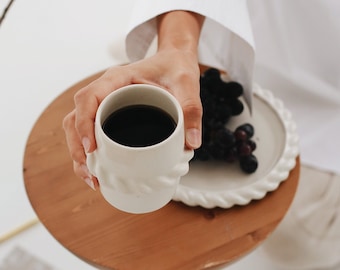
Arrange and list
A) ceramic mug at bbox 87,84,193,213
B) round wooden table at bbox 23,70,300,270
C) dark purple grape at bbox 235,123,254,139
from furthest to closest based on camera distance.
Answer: dark purple grape at bbox 235,123,254,139
round wooden table at bbox 23,70,300,270
ceramic mug at bbox 87,84,193,213

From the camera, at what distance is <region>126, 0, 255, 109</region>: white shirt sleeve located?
0.83m

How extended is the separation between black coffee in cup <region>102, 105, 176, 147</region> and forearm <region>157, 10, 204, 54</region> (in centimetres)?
21

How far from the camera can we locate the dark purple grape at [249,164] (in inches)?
32.6

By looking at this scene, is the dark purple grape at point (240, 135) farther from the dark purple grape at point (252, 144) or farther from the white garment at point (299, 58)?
the white garment at point (299, 58)

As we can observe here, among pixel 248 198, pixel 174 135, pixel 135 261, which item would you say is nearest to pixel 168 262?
pixel 135 261

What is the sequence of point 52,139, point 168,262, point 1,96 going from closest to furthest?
point 168,262 → point 52,139 → point 1,96

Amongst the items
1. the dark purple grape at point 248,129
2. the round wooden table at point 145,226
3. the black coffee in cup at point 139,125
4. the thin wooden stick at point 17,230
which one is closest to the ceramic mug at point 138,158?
the black coffee in cup at point 139,125

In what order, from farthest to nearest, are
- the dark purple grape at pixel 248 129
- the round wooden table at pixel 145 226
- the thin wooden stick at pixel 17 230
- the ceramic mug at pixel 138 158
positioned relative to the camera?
1. the thin wooden stick at pixel 17 230
2. the dark purple grape at pixel 248 129
3. the round wooden table at pixel 145 226
4. the ceramic mug at pixel 138 158

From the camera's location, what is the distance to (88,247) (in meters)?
0.77

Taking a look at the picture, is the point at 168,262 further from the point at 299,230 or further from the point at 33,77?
the point at 33,77

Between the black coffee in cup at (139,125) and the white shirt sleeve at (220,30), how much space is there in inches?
12.0

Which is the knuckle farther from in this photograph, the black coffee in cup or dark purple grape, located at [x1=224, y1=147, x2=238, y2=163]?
dark purple grape, located at [x1=224, y1=147, x2=238, y2=163]

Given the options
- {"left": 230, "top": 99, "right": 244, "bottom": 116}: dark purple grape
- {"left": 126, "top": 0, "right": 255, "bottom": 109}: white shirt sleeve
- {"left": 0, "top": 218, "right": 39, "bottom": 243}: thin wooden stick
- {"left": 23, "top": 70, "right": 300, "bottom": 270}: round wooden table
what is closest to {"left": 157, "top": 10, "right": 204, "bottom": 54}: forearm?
{"left": 126, "top": 0, "right": 255, "bottom": 109}: white shirt sleeve

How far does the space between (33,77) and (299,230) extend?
89 centimetres
